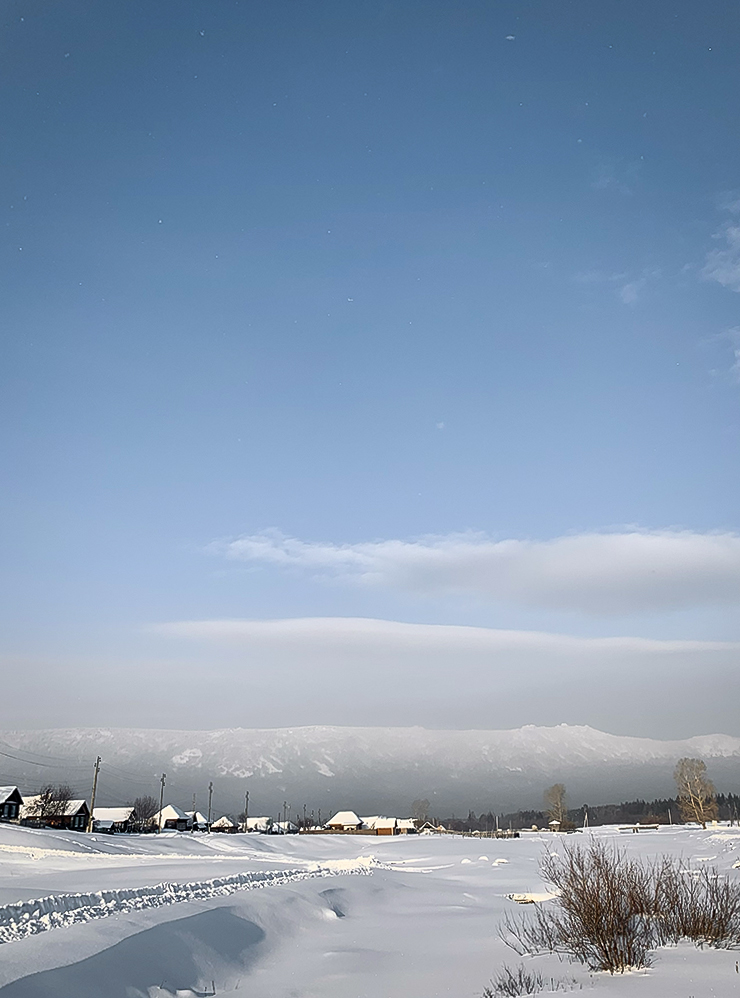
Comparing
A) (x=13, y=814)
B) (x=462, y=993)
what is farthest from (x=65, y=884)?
(x=13, y=814)

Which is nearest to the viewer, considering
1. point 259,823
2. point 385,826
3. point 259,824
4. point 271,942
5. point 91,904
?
point 91,904

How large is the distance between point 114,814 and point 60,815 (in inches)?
1193

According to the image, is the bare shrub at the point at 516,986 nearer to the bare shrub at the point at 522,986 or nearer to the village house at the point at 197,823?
the bare shrub at the point at 522,986

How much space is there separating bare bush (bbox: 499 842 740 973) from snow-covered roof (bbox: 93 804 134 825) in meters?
125

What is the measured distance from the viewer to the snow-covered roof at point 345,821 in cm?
13850

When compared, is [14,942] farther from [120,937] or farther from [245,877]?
[245,877]

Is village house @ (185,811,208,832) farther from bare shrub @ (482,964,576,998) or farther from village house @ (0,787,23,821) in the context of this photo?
bare shrub @ (482,964,576,998)

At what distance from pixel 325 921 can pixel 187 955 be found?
341 inches

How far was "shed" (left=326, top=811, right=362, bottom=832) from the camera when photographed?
13738 centimetres

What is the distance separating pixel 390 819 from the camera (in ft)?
479

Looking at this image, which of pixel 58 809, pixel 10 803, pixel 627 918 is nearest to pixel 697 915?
pixel 627 918

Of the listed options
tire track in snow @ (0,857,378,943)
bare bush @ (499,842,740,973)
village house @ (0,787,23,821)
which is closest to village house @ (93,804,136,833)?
village house @ (0,787,23,821)

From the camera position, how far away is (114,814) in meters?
130

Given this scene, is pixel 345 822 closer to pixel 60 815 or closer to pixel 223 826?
pixel 223 826
